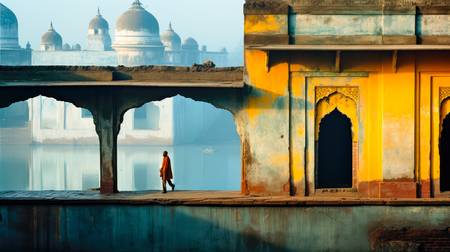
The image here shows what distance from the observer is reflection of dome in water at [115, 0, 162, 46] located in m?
61.4

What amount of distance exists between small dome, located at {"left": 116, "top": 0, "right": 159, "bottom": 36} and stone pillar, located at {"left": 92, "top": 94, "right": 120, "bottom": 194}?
4776 cm

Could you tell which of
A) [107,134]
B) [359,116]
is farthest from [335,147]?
[107,134]

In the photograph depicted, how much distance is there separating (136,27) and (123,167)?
14906 mm

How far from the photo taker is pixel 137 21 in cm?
6125

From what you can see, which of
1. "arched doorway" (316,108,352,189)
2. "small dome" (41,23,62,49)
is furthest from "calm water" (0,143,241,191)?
"arched doorway" (316,108,352,189)

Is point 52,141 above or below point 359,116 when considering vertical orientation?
below

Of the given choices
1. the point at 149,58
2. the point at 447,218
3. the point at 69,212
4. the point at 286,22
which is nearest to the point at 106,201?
the point at 69,212

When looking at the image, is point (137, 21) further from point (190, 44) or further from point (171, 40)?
point (190, 44)

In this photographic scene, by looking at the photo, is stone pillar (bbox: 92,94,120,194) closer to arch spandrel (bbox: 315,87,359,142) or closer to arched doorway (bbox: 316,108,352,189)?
arch spandrel (bbox: 315,87,359,142)

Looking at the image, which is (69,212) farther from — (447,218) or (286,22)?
(447,218)

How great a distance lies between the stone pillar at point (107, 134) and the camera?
13.8m

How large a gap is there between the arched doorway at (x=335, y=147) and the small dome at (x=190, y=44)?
5563cm

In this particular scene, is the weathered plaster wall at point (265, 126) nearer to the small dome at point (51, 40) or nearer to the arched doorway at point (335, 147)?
the arched doorway at point (335, 147)

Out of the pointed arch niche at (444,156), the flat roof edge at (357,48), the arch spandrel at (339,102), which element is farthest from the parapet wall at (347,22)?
the pointed arch niche at (444,156)
